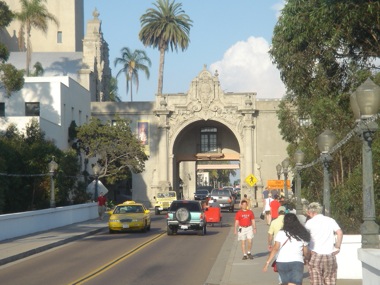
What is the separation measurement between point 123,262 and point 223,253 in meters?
4.37

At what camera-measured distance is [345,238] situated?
1716cm

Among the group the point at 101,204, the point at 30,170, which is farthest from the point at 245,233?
the point at 30,170

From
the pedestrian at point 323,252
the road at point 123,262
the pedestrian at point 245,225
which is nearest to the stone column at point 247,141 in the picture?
the road at point 123,262

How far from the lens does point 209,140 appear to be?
80.8 metres

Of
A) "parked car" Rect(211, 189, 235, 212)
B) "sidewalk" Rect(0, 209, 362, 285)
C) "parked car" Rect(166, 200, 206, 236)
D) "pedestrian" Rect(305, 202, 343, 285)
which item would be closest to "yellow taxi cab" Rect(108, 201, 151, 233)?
"sidewalk" Rect(0, 209, 362, 285)

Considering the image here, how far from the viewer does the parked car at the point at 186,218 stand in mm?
34375

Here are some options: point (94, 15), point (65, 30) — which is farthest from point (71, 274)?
point (65, 30)

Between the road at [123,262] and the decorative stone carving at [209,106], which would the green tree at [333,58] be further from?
the decorative stone carving at [209,106]

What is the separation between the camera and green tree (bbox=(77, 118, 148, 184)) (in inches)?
2405

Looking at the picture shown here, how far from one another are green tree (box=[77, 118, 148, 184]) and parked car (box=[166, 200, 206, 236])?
84.7 ft

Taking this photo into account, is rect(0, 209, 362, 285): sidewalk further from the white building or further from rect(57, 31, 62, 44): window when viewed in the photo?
rect(57, 31, 62, 44): window

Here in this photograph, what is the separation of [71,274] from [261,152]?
58.9 metres

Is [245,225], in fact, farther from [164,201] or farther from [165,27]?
[165,27]

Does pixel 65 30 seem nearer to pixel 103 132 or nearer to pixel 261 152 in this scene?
pixel 261 152
